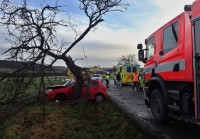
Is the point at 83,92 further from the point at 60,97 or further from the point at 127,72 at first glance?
the point at 127,72

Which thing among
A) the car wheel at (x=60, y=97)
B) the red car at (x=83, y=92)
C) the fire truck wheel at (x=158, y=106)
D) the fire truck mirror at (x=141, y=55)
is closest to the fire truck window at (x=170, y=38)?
the fire truck wheel at (x=158, y=106)

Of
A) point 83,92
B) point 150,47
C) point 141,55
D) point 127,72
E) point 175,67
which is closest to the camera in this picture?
point 175,67

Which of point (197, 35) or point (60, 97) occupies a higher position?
point (197, 35)

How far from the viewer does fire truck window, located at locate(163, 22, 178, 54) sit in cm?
955

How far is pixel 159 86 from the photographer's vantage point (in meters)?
A: 11.0

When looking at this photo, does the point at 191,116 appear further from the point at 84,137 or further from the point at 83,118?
the point at 83,118

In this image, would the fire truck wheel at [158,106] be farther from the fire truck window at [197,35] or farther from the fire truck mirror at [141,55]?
the fire truck window at [197,35]

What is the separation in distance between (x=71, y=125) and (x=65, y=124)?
26 centimetres

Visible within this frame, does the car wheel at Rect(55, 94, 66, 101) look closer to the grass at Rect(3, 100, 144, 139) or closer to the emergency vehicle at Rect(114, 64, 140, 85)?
the grass at Rect(3, 100, 144, 139)

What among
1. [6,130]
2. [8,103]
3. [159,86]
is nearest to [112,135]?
[159,86]

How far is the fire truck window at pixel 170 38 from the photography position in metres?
9.55

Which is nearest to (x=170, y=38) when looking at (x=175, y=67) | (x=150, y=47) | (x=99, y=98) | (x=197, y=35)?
(x=175, y=67)

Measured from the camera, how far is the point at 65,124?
40.5ft

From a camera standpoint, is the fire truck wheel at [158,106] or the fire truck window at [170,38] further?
the fire truck wheel at [158,106]
